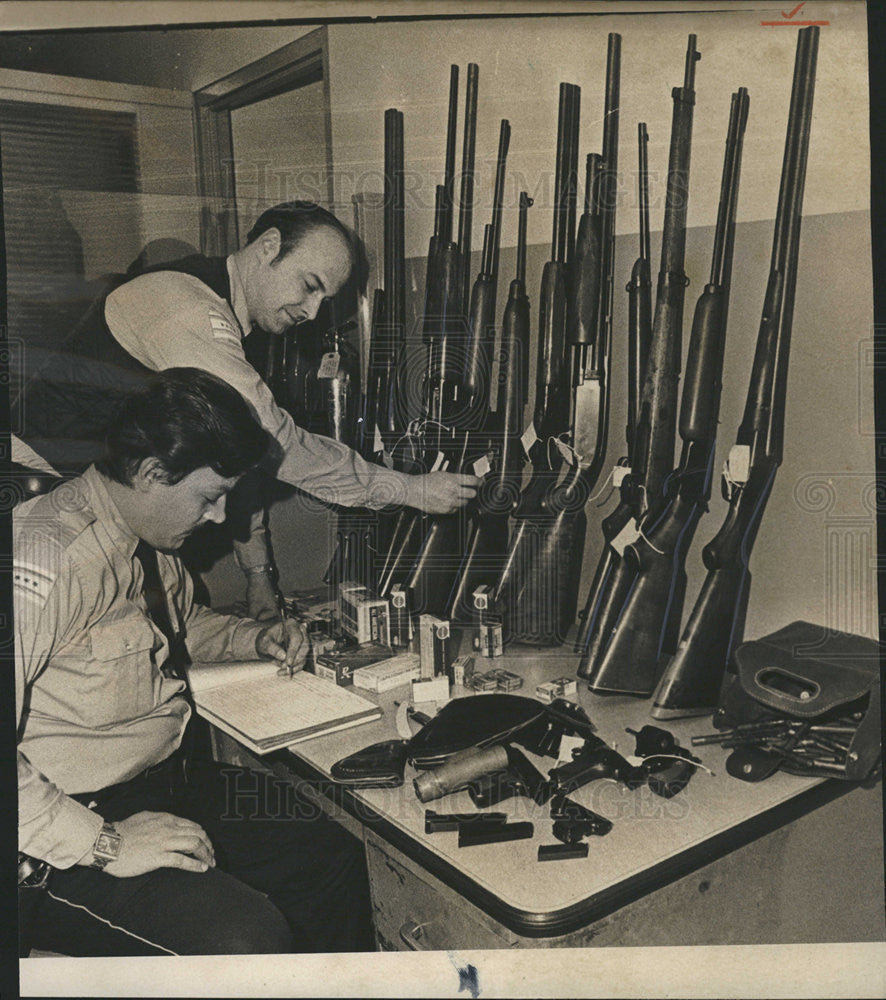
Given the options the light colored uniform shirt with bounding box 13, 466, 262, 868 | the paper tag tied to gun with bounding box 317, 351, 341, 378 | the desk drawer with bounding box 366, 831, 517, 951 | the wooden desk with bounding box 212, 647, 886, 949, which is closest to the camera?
the wooden desk with bounding box 212, 647, 886, 949

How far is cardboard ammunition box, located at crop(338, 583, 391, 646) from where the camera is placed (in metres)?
1.52

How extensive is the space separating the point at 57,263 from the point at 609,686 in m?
1.17

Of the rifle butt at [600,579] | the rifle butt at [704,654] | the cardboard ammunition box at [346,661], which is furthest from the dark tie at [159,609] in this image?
the rifle butt at [704,654]

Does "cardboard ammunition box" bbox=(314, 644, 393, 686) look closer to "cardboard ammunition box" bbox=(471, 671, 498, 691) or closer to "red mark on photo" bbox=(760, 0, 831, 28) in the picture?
"cardboard ammunition box" bbox=(471, 671, 498, 691)

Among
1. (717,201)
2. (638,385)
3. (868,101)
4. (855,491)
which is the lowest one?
(855,491)

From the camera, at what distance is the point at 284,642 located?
1.52m

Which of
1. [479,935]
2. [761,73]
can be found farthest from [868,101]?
[479,935]

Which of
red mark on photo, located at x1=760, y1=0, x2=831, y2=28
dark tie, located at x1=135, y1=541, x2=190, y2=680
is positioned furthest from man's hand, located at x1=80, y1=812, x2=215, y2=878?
red mark on photo, located at x1=760, y1=0, x2=831, y2=28

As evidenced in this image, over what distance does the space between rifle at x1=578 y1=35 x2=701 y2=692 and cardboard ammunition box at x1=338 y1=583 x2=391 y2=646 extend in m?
0.36

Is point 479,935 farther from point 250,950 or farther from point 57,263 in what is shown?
point 57,263

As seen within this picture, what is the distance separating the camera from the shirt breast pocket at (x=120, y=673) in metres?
1.36

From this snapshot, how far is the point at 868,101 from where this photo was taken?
1.34 metres

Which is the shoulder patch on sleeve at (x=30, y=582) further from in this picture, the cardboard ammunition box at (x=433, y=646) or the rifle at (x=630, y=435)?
the rifle at (x=630, y=435)

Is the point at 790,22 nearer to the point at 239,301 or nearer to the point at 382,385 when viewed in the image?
the point at 382,385
